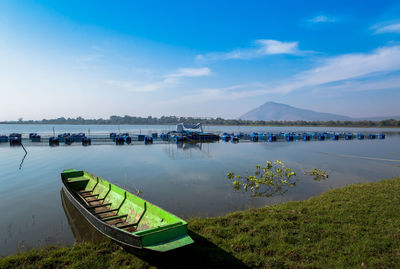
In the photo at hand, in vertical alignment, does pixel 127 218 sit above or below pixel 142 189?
above

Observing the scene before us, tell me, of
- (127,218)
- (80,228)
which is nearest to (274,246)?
(127,218)

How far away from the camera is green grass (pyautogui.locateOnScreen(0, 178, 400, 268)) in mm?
5246

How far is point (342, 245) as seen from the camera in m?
5.87

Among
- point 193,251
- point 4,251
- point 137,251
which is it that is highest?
point 137,251

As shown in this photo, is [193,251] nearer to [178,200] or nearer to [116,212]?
[116,212]

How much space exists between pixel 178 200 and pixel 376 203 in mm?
8639

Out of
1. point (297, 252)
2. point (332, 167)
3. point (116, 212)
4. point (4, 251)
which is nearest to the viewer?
point (297, 252)

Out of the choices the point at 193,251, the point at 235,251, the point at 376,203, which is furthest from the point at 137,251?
the point at 376,203

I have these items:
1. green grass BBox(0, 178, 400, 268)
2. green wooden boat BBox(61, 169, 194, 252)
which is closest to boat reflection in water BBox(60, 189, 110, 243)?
green wooden boat BBox(61, 169, 194, 252)

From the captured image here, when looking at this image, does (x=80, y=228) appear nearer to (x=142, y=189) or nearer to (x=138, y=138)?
(x=142, y=189)

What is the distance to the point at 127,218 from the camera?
25.0 feet

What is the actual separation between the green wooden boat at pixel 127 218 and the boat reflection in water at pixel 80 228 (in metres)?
0.50

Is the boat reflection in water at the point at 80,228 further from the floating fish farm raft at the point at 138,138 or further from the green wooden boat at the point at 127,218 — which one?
the floating fish farm raft at the point at 138,138

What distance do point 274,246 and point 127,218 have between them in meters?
4.96
